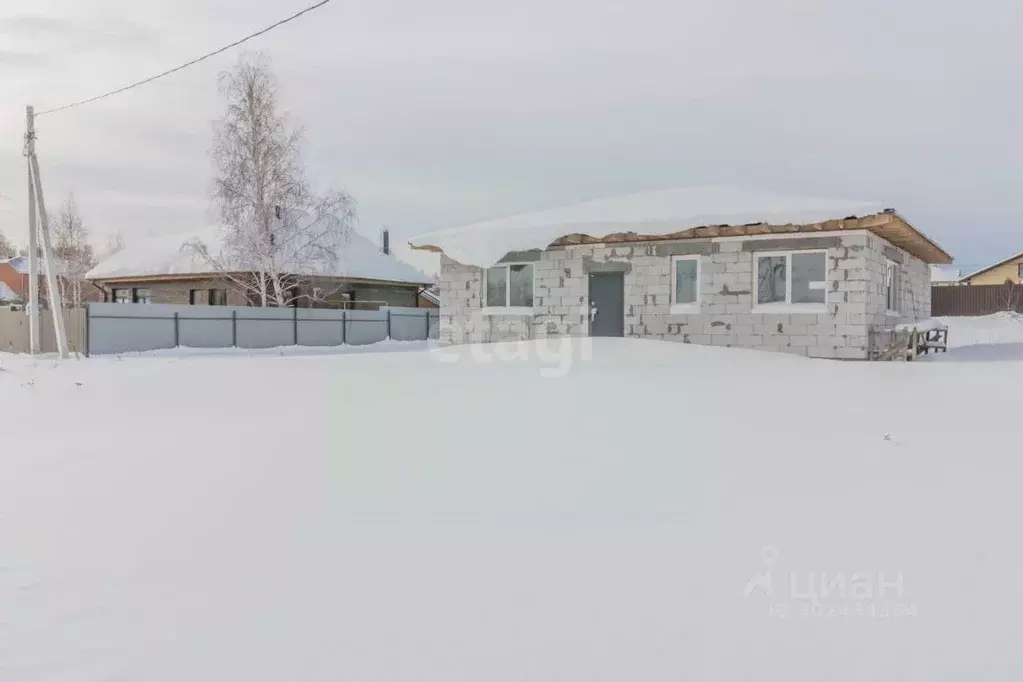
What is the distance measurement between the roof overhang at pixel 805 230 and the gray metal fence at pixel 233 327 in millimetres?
9355

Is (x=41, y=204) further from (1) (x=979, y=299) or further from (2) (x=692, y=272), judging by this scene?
(1) (x=979, y=299)

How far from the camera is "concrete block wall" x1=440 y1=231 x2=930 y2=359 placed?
41.7 feet

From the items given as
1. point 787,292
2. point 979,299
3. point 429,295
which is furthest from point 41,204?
point 979,299

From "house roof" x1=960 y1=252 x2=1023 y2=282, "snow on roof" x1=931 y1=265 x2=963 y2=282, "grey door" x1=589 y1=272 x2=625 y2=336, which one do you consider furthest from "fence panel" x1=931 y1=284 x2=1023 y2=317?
"snow on roof" x1=931 y1=265 x2=963 y2=282

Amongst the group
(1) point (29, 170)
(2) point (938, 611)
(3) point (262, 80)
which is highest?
(3) point (262, 80)

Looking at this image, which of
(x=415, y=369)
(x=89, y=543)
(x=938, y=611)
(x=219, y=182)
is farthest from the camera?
(x=219, y=182)

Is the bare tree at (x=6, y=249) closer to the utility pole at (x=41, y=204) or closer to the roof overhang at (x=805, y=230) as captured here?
the utility pole at (x=41, y=204)

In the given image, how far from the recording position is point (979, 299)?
34500mm

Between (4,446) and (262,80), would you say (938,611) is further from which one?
(262,80)

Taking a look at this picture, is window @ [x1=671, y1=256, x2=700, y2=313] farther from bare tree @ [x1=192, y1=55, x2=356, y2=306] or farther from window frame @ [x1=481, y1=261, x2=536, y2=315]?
bare tree @ [x1=192, y1=55, x2=356, y2=306]

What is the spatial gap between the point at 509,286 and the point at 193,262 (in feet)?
59.0

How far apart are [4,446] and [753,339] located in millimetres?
11575

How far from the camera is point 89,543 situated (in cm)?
377

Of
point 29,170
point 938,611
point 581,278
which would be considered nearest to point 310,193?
point 29,170
